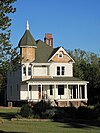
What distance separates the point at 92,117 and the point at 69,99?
28261 mm

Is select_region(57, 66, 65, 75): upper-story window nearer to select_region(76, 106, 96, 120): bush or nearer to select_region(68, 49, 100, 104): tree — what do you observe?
select_region(68, 49, 100, 104): tree

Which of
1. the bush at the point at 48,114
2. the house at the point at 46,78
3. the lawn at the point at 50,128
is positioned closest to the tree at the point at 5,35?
the lawn at the point at 50,128

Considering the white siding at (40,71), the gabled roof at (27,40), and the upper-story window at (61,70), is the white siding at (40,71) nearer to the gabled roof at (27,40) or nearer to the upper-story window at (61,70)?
the upper-story window at (61,70)

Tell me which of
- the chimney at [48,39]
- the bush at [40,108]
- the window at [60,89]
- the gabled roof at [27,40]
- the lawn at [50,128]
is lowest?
the lawn at [50,128]

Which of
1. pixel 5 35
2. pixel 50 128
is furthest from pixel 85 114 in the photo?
pixel 5 35

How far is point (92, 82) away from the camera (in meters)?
64.8

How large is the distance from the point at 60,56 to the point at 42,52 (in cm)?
327

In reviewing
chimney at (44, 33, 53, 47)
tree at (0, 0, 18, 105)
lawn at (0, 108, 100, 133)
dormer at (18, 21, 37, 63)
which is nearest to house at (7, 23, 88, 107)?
dormer at (18, 21, 37, 63)

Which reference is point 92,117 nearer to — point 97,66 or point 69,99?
point 69,99

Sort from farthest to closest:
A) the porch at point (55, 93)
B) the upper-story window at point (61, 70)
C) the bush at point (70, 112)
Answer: the upper-story window at point (61, 70), the porch at point (55, 93), the bush at point (70, 112)

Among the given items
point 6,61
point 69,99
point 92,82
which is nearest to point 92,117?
point 6,61

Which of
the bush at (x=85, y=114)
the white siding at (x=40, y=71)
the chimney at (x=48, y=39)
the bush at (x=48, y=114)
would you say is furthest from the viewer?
the chimney at (x=48, y=39)

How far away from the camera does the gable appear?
5788 cm

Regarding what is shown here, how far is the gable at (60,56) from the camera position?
5788 centimetres
